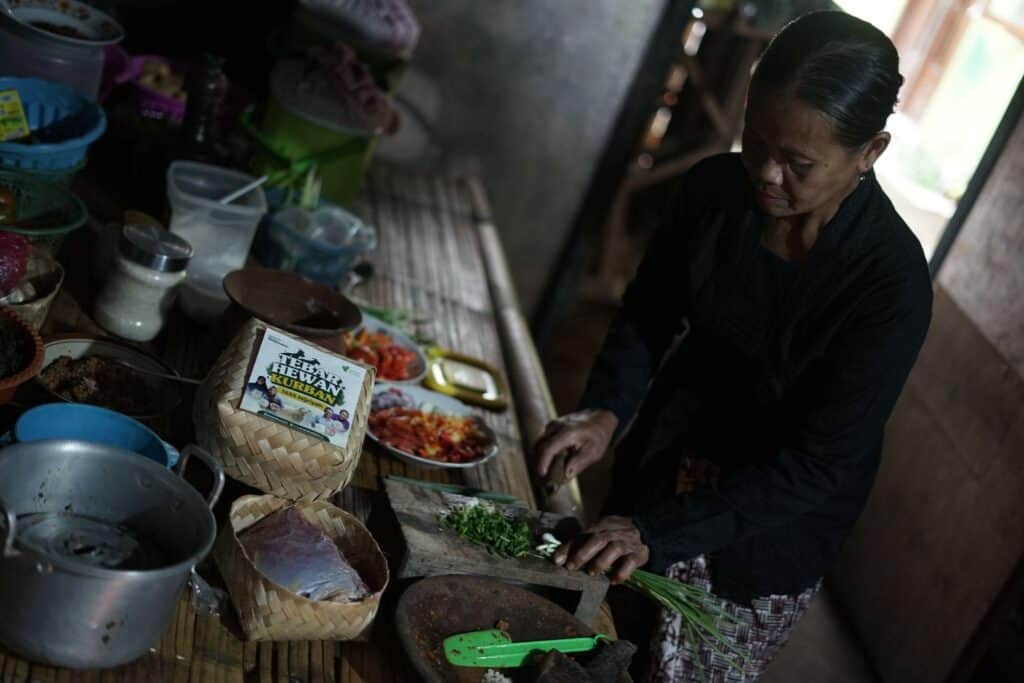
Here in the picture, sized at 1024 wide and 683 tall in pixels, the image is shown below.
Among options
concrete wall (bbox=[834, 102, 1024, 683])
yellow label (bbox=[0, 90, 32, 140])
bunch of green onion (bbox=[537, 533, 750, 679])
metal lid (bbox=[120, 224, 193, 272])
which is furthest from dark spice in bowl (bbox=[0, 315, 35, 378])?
concrete wall (bbox=[834, 102, 1024, 683])

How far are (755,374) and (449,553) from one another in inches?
34.5

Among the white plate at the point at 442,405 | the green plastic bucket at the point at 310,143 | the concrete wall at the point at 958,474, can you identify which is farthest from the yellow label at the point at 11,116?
the concrete wall at the point at 958,474

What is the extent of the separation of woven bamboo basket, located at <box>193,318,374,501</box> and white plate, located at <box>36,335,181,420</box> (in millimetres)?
267

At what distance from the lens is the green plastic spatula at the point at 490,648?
1931mm

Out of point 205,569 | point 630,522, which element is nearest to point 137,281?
point 205,569

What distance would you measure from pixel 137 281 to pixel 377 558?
984mm

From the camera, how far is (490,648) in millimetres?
1967

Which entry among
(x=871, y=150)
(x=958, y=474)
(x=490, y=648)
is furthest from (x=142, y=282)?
(x=958, y=474)

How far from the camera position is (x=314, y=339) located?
2.42 metres

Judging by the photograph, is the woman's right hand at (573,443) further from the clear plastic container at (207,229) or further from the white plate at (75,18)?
the white plate at (75,18)

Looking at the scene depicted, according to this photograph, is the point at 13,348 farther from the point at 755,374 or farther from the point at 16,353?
the point at 755,374

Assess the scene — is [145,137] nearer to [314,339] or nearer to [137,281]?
[137,281]

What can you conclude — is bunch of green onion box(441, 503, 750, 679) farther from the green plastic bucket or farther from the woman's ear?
the green plastic bucket

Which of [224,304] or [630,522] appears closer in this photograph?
[630,522]
